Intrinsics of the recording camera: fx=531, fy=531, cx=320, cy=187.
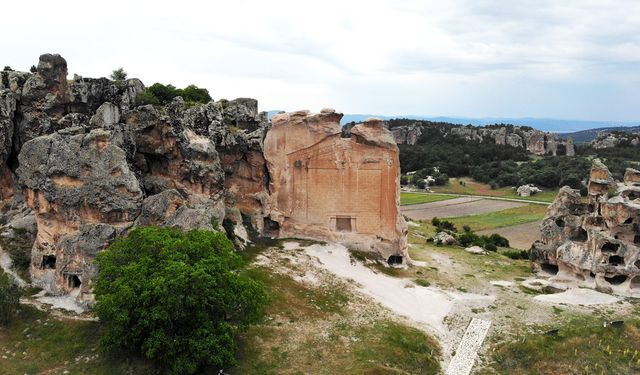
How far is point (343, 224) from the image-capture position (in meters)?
39.9

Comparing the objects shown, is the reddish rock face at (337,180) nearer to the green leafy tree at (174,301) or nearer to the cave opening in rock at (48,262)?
the cave opening in rock at (48,262)

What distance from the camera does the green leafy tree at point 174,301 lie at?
827 inches

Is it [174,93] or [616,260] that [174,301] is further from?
[174,93]

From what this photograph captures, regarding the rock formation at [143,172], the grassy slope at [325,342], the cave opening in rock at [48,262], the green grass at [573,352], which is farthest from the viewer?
the cave opening in rock at [48,262]

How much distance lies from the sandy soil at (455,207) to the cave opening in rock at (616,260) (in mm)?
37410

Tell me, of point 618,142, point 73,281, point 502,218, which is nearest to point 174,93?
point 73,281

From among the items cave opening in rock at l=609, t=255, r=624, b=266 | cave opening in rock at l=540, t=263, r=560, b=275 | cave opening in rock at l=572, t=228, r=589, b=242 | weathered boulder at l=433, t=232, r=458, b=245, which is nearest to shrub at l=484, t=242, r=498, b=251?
weathered boulder at l=433, t=232, r=458, b=245

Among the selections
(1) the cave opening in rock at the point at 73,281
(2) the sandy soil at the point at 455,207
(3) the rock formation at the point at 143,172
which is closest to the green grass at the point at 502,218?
(2) the sandy soil at the point at 455,207

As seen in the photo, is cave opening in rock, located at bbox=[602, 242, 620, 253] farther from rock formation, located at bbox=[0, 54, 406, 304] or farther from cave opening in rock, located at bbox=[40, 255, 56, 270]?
cave opening in rock, located at bbox=[40, 255, 56, 270]

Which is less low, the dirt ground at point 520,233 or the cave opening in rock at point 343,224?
the cave opening in rock at point 343,224

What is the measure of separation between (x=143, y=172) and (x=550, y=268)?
31.2 m

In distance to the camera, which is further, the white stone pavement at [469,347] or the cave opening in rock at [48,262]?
the cave opening in rock at [48,262]

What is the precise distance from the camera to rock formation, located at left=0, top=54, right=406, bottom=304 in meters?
29.3

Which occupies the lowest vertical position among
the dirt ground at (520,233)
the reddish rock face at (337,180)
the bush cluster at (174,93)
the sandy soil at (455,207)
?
the dirt ground at (520,233)
